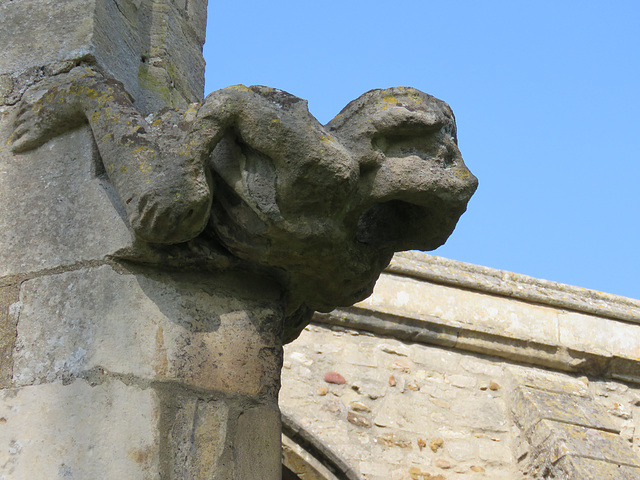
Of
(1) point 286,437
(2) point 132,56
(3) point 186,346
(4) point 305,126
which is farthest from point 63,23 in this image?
(1) point 286,437

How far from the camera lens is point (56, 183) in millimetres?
1741

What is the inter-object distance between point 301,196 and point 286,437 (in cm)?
342

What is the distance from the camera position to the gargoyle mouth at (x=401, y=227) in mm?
1777

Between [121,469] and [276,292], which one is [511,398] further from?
[121,469]

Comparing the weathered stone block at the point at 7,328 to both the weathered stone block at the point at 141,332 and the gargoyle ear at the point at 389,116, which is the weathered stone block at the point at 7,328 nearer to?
the weathered stone block at the point at 141,332

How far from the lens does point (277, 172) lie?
1.62 meters

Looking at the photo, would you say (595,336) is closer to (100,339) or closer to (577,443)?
(577,443)

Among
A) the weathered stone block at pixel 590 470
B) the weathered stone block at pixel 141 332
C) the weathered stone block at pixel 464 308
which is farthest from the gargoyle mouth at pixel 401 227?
the weathered stone block at pixel 464 308

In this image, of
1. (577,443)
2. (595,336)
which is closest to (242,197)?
(577,443)

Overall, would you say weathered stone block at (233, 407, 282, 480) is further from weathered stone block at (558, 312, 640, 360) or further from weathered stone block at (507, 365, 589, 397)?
weathered stone block at (558, 312, 640, 360)

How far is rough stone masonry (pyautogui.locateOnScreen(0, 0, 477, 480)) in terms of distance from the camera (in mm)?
1512

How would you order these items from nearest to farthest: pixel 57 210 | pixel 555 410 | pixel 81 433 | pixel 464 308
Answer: pixel 81 433 < pixel 57 210 < pixel 555 410 < pixel 464 308

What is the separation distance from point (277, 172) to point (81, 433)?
1.79 feet

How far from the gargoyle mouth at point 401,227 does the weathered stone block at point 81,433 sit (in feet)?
1.83
